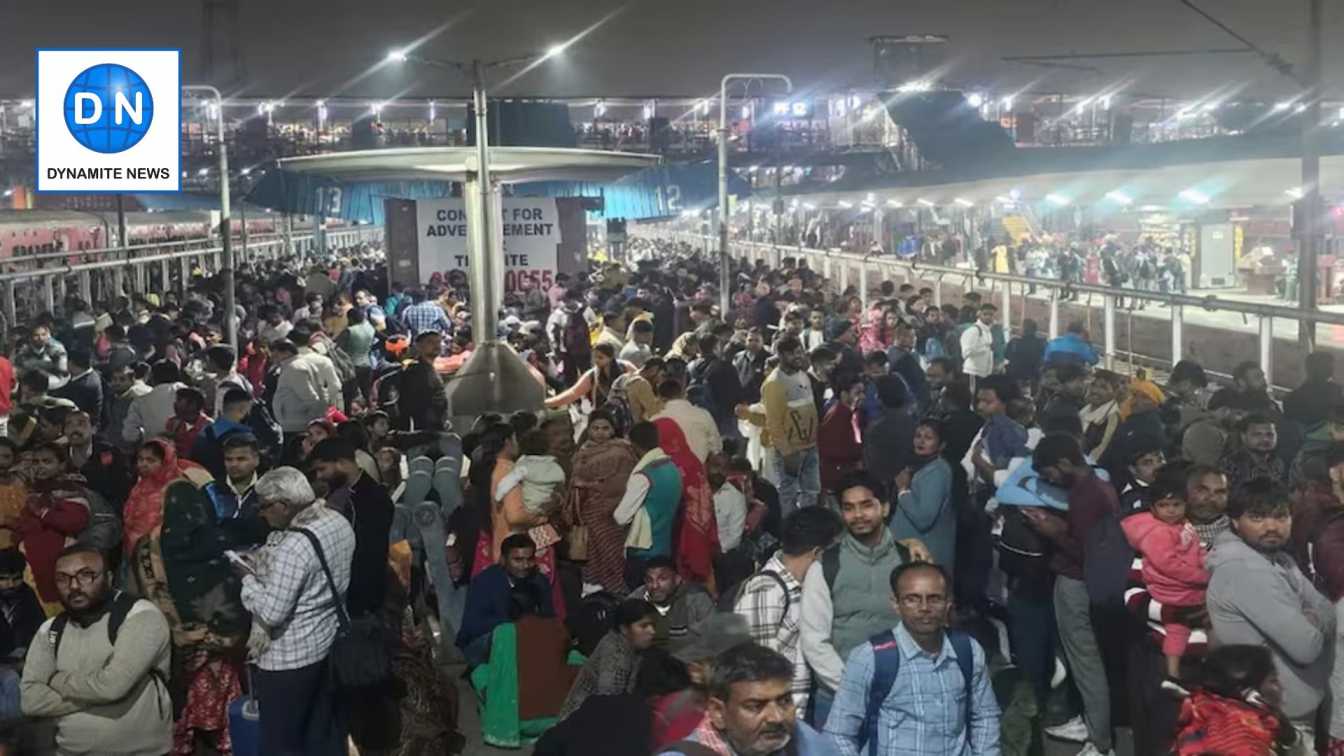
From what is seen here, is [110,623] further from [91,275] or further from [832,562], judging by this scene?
[91,275]

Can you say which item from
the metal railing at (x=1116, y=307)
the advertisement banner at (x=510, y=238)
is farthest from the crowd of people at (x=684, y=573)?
the advertisement banner at (x=510, y=238)

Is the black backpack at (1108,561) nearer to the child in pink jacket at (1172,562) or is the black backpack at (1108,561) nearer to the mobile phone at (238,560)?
the child in pink jacket at (1172,562)

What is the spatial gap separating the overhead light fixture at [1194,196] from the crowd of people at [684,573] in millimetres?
22565

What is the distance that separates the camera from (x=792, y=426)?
11.4 metres

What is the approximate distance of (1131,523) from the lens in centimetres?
654

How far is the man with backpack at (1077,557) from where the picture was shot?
695cm

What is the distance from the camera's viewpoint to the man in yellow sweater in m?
11.4

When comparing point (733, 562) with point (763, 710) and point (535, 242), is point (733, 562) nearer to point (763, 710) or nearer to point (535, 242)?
point (763, 710)

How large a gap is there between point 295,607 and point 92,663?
31.1 inches

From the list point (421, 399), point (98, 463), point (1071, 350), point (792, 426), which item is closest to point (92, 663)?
point (98, 463)

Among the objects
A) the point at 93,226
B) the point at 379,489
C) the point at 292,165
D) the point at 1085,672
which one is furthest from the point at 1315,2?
the point at 93,226

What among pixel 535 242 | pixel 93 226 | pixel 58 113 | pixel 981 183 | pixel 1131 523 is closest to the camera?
pixel 1131 523

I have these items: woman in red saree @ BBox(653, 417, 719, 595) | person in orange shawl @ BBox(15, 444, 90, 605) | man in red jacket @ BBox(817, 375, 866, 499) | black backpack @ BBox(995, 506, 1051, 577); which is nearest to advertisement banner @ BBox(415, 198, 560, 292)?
man in red jacket @ BBox(817, 375, 866, 499)

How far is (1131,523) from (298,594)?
11.4 ft
